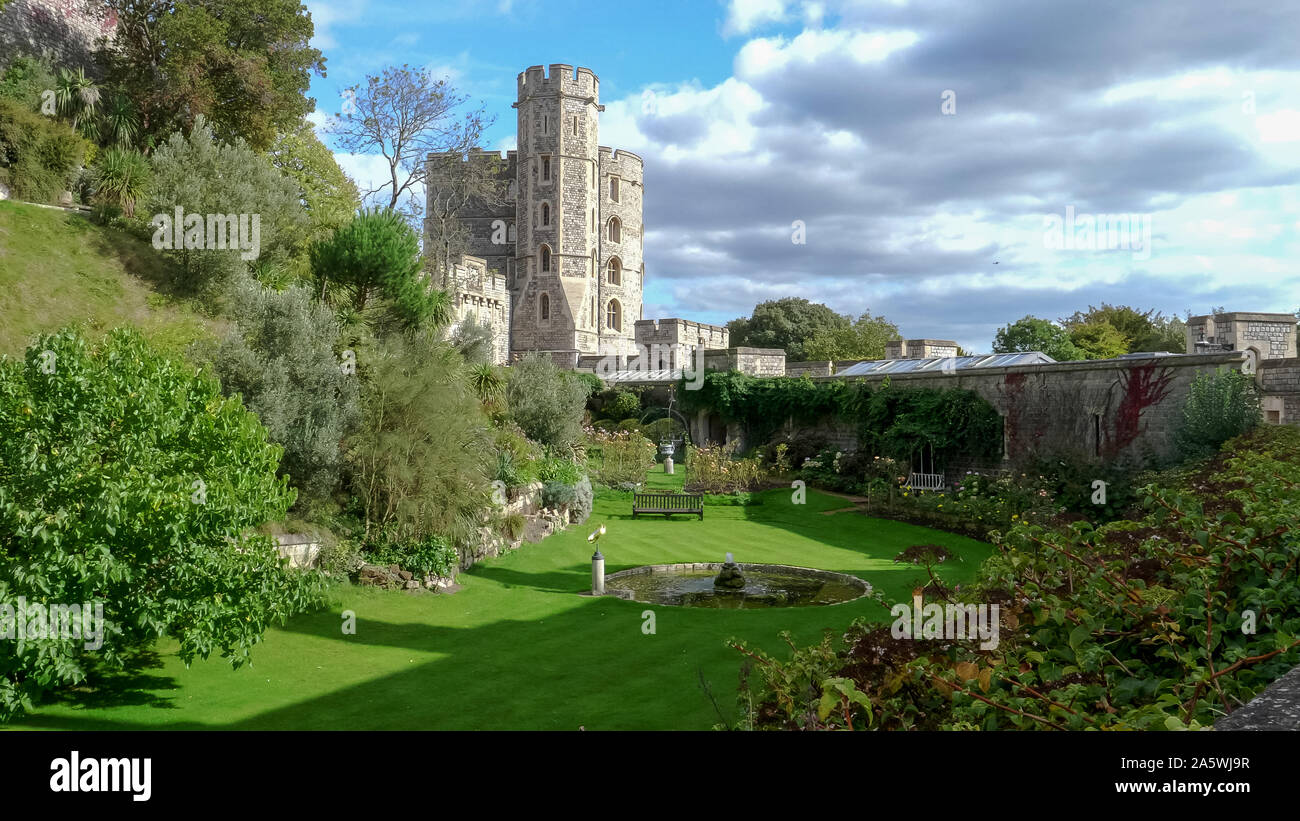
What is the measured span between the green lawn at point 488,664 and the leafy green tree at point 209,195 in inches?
358

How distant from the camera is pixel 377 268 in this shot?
17281 mm

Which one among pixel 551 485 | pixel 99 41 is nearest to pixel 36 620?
pixel 551 485

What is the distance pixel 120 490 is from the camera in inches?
271

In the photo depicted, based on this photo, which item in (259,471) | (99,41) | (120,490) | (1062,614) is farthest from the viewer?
(99,41)

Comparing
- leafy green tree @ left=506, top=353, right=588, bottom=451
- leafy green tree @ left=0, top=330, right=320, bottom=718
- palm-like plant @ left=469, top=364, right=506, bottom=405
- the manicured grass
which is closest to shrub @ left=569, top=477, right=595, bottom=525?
leafy green tree @ left=506, top=353, right=588, bottom=451

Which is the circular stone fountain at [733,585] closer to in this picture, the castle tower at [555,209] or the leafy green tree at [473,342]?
the leafy green tree at [473,342]

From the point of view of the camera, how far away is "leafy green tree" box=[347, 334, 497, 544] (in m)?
12.9

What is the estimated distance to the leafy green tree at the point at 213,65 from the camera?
2145cm

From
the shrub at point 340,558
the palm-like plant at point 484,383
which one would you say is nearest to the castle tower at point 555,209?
the palm-like plant at point 484,383

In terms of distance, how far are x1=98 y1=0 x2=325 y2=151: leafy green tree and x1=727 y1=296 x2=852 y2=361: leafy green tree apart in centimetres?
4040

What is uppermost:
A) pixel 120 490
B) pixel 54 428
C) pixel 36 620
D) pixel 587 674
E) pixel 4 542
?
pixel 54 428

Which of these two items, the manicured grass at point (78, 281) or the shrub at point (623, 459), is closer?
the manicured grass at point (78, 281)
